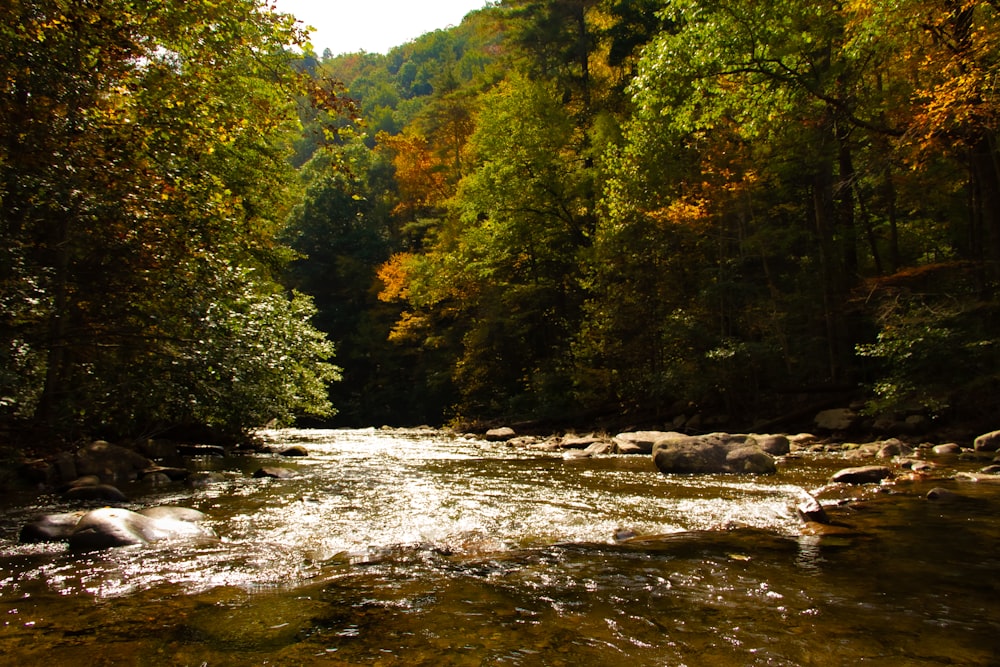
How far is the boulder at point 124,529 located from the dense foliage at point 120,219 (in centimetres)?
174

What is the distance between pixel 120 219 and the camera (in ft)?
25.5

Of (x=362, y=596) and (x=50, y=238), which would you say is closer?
(x=362, y=596)

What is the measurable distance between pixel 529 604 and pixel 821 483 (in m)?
6.43

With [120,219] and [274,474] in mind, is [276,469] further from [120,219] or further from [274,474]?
[120,219]

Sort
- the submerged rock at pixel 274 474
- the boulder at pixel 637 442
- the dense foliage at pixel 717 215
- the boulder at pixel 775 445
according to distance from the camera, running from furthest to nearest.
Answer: the boulder at pixel 637 442, the boulder at pixel 775 445, the dense foliage at pixel 717 215, the submerged rock at pixel 274 474

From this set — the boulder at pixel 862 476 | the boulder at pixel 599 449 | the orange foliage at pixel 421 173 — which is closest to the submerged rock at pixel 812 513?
the boulder at pixel 862 476

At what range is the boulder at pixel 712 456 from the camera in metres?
10.2

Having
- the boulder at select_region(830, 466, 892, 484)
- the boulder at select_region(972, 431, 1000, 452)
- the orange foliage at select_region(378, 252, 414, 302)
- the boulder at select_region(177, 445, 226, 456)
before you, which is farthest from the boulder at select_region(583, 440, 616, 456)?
the orange foliage at select_region(378, 252, 414, 302)

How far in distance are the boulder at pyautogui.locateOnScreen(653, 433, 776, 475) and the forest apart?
4330mm

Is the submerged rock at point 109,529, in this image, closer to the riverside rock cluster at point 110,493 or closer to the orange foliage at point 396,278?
the riverside rock cluster at point 110,493

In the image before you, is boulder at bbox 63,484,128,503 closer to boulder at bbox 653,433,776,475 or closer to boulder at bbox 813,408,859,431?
boulder at bbox 653,433,776,475

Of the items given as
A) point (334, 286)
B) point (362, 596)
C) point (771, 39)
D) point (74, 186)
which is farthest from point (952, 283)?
point (334, 286)

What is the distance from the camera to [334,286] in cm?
4381

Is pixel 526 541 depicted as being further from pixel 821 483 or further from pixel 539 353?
pixel 539 353
